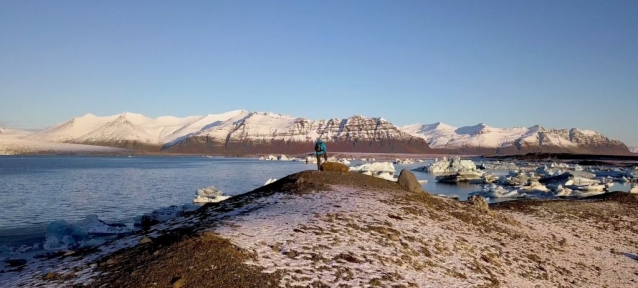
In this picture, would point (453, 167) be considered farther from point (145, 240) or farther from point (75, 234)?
point (145, 240)

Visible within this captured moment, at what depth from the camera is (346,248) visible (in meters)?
12.4

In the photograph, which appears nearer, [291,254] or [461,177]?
[291,254]

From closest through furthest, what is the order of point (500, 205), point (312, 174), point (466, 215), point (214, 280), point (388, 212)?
point (214, 280) < point (388, 212) < point (466, 215) < point (312, 174) < point (500, 205)

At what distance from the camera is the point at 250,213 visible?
15.7 m

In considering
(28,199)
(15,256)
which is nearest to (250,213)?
(15,256)

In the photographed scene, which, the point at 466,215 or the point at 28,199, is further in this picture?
the point at 28,199

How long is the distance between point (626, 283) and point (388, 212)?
9027 millimetres

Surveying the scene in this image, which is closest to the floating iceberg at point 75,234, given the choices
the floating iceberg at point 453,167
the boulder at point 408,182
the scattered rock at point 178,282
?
the scattered rock at point 178,282

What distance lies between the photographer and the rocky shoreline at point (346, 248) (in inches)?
402

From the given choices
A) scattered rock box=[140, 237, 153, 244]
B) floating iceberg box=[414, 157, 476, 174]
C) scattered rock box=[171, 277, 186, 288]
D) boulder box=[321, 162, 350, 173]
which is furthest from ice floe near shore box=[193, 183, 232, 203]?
floating iceberg box=[414, 157, 476, 174]

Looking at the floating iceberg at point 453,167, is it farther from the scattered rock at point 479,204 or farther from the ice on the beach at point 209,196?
the scattered rock at point 479,204

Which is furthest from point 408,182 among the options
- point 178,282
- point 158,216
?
point 178,282

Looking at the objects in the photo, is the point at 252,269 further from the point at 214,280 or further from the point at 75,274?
the point at 75,274

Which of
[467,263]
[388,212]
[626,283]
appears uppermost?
[388,212]
